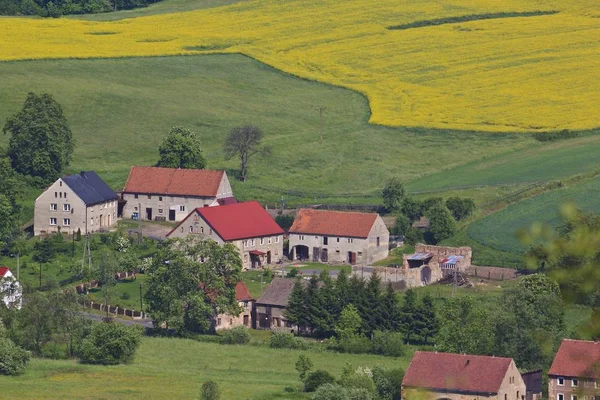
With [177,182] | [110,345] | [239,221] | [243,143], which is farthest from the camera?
[243,143]

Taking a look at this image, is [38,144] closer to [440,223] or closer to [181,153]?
[181,153]

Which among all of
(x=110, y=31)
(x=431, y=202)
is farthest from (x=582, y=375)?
(x=110, y=31)

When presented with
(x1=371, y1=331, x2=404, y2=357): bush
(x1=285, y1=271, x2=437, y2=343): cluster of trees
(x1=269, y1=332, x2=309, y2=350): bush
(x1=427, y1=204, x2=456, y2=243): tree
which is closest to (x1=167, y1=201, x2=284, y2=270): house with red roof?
(x1=427, y1=204, x2=456, y2=243): tree

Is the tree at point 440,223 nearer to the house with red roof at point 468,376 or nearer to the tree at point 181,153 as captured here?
the tree at point 181,153

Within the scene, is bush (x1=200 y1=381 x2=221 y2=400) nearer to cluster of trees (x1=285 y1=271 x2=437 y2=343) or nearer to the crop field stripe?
cluster of trees (x1=285 y1=271 x2=437 y2=343)

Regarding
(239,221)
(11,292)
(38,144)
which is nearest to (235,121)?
(38,144)

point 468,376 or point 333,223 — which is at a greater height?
point 333,223

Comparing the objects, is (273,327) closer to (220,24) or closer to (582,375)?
(582,375)

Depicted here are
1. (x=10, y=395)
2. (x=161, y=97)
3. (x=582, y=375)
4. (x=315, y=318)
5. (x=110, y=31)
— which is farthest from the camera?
(x=110, y=31)
